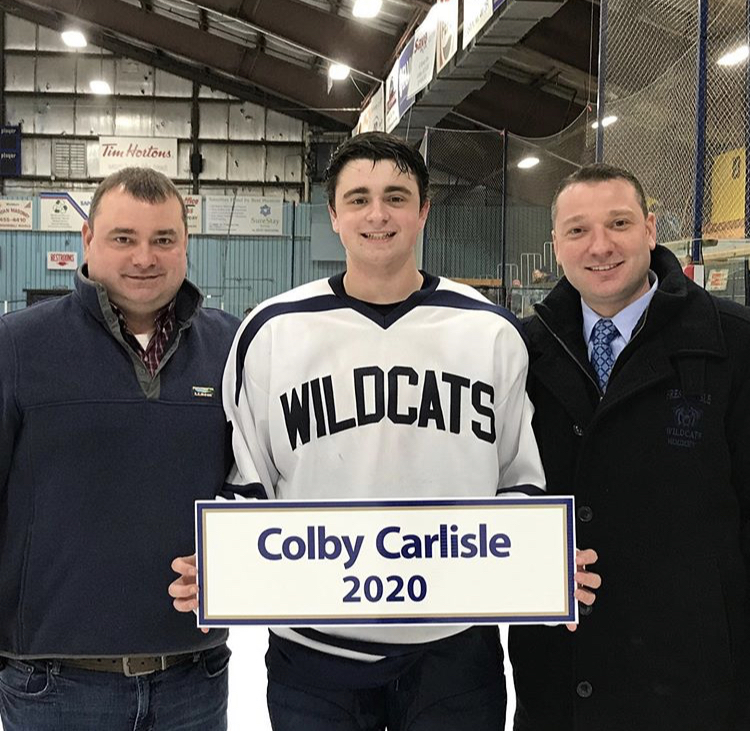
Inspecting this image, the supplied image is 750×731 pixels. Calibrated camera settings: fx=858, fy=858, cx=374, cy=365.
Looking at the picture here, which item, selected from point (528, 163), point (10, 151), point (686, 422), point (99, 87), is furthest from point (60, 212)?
point (686, 422)

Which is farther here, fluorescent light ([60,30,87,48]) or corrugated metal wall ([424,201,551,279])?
fluorescent light ([60,30,87,48])

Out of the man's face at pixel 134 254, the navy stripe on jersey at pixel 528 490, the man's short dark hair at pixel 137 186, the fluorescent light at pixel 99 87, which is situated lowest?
the navy stripe on jersey at pixel 528 490

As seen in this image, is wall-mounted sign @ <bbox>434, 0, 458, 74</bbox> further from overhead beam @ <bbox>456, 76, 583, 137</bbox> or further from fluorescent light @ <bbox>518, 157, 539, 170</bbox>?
overhead beam @ <bbox>456, 76, 583, 137</bbox>

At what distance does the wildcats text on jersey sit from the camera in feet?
5.26

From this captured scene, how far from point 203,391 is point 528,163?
6.71 m

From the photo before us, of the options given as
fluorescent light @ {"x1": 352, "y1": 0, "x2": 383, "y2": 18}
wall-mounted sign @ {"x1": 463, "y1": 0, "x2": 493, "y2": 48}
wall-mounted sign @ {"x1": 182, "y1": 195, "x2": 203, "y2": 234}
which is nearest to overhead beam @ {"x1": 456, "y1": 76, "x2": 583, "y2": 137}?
fluorescent light @ {"x1": 352, "y1": 0, "x2": 383, "y2": 18}

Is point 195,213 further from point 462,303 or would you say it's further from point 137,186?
point 462,303

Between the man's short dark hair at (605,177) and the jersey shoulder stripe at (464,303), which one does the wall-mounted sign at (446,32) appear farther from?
the jersey shoulder stripe at (464,303)

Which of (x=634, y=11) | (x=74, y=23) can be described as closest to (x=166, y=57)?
(x=74, y=23)

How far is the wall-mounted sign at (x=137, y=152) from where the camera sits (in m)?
15.9

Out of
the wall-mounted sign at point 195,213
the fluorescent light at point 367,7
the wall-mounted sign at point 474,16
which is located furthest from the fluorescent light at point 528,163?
the wall-mounted sign at point 195,213

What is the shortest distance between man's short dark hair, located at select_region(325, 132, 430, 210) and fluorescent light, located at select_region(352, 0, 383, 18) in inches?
355

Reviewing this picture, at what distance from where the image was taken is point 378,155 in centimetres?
168

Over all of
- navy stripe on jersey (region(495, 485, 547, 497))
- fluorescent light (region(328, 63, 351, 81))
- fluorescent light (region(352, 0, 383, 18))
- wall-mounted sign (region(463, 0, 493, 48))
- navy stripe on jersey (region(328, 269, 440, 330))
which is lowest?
navy stripe on jersey (region(495, 485, 547, 497))
